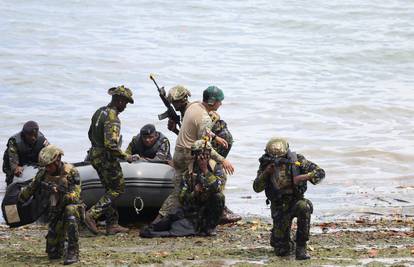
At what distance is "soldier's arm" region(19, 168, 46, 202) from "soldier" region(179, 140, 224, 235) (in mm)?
2099

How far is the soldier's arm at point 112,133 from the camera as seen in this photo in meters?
11.0

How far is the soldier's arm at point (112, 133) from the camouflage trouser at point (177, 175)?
71 cm

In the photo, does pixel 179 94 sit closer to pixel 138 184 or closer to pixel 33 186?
pixel 138 184

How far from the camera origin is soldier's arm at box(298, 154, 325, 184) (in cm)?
935

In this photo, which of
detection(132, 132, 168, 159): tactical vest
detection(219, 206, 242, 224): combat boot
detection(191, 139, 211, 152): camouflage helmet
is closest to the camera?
detection(191, 139, 211, 152): camouflage helmet

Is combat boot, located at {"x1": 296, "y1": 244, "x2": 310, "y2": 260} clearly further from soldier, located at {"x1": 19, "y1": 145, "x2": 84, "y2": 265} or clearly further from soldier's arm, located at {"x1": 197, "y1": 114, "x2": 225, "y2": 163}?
soldier, located at {"x1": 19, "y1": 145, "x2": 84, "y2": 265}

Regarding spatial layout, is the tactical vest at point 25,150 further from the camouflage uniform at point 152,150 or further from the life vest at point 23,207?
the life vest at point 23,207

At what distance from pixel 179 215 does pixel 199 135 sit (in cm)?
95

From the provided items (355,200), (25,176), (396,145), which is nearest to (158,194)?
(25,176)

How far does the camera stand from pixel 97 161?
1130cm

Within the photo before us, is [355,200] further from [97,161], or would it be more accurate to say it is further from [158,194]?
[97,161]

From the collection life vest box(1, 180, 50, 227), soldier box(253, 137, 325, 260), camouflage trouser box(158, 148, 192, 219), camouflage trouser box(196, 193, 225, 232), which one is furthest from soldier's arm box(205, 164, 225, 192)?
life vest box(1, 180, 50, 227)

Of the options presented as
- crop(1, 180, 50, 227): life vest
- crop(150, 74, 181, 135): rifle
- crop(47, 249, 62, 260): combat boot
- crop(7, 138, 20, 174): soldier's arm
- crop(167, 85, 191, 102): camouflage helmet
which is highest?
crop(167, 85, 191, 102): camouflage helmet

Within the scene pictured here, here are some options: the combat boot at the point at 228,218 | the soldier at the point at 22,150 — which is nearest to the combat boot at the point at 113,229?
the combat boot at the point at 228,218
